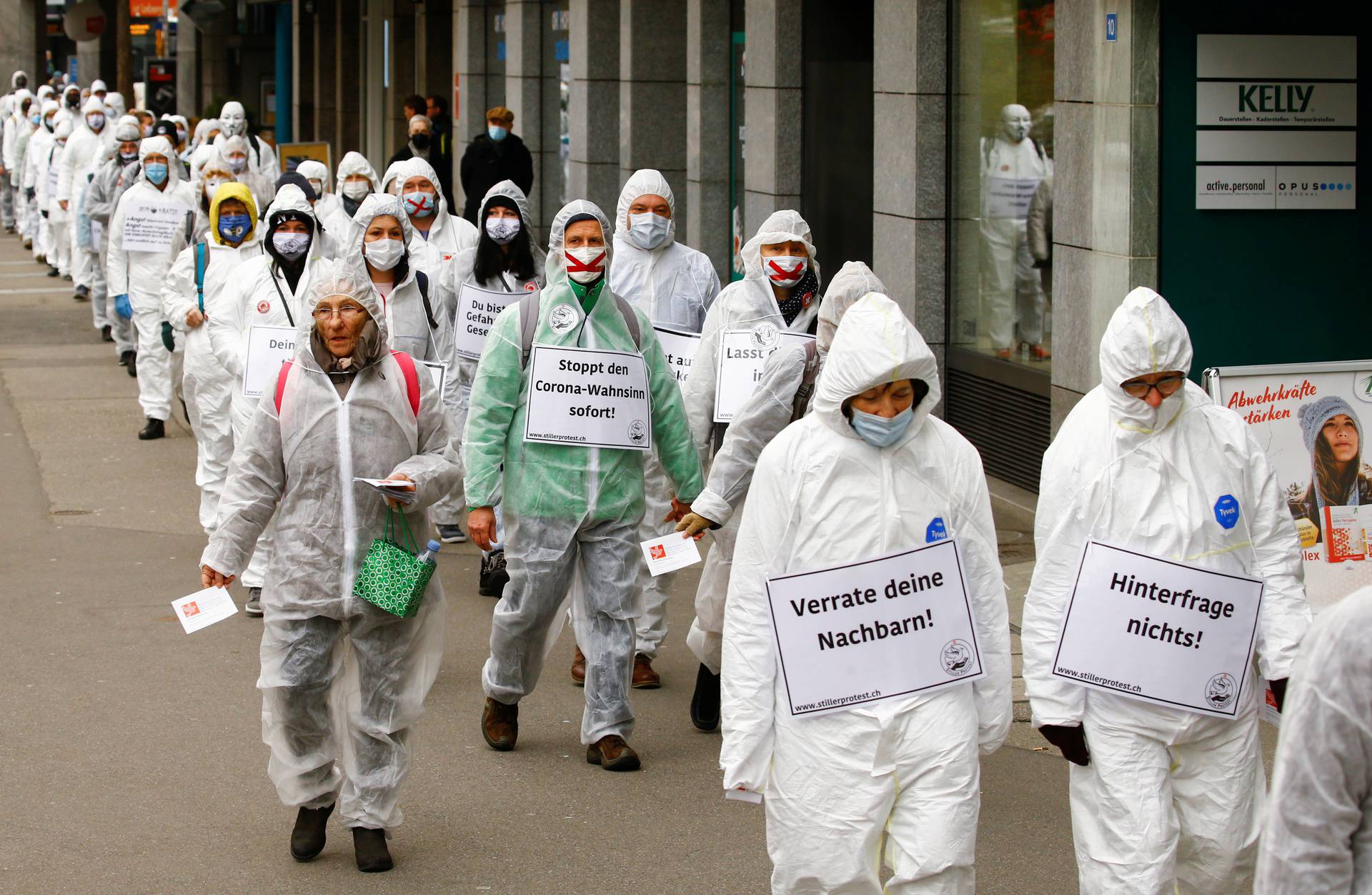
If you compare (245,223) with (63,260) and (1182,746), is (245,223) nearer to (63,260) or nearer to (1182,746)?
(1182,746)

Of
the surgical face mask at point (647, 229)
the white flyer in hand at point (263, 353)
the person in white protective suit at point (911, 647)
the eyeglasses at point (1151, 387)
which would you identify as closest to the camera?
the person in white protective suit at point (911, 647)

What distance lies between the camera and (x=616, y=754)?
6.63m

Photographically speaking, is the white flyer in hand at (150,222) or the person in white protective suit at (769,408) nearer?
the person in white protective suit at (769,408)

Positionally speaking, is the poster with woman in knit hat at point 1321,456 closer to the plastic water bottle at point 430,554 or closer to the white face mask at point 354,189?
the plastic water bottle at point 430,554

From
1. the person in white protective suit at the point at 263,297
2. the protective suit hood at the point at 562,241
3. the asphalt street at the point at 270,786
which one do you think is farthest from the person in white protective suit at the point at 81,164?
the protective suit hood at the point at 562,241

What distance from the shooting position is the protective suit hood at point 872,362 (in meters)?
4.41

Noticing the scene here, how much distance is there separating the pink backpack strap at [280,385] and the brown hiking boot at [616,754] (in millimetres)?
1737

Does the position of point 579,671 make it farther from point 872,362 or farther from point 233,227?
point 872,362

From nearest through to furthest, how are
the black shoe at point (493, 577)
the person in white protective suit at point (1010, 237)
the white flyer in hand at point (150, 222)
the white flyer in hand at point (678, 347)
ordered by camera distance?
1. the white flyer in hand at point (678, 347)
2. the black shoe at point (493, 577)
3. the person in white protective suit at point (1010, 237)
4. the white flyer in hand at point (150, 222)

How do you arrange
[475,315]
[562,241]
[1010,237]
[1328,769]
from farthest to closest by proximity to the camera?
[1010,237], [475,315], [562,241], [1328,769]

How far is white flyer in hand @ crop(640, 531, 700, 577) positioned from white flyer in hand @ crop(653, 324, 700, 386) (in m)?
1.95

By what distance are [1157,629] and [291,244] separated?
4.97 m

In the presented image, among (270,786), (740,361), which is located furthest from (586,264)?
(270,786)

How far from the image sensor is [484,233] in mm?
8461
